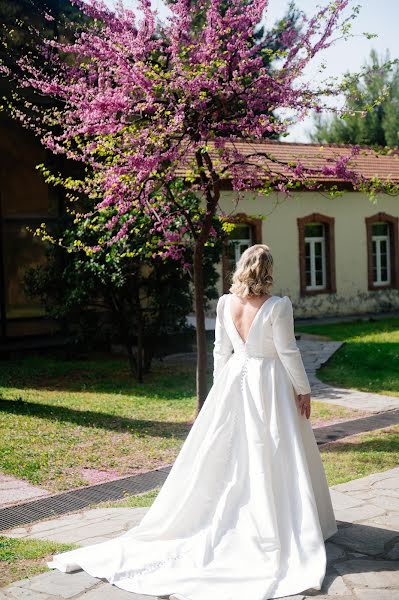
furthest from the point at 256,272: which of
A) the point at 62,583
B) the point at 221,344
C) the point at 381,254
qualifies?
the point at 381,254

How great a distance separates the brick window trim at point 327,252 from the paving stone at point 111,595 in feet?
59.3

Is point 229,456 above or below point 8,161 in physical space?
below

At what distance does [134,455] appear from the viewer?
8.44 meters

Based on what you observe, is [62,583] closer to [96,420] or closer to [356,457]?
[356,457]

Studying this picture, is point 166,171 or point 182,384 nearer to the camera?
point 166,171

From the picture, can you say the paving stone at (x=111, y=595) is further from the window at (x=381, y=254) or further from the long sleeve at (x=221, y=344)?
the window at (x=381, y=254)

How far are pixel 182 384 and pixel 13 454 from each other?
466 cm

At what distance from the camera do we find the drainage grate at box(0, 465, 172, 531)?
257 inches

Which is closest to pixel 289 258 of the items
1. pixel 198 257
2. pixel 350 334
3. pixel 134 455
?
pixel 350 334

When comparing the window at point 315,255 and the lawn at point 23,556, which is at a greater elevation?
the window at point 315,255

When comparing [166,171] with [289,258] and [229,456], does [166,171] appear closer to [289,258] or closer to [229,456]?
[229,456]

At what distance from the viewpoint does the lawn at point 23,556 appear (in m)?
4.95

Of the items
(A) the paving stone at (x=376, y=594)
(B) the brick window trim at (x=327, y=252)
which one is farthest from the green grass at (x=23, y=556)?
Answer: (B) the brick window trim at (x=327, y=252)

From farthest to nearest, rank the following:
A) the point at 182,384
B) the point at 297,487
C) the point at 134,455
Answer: the point at 182,384 → the point at 134,455 → the point at 297,487
